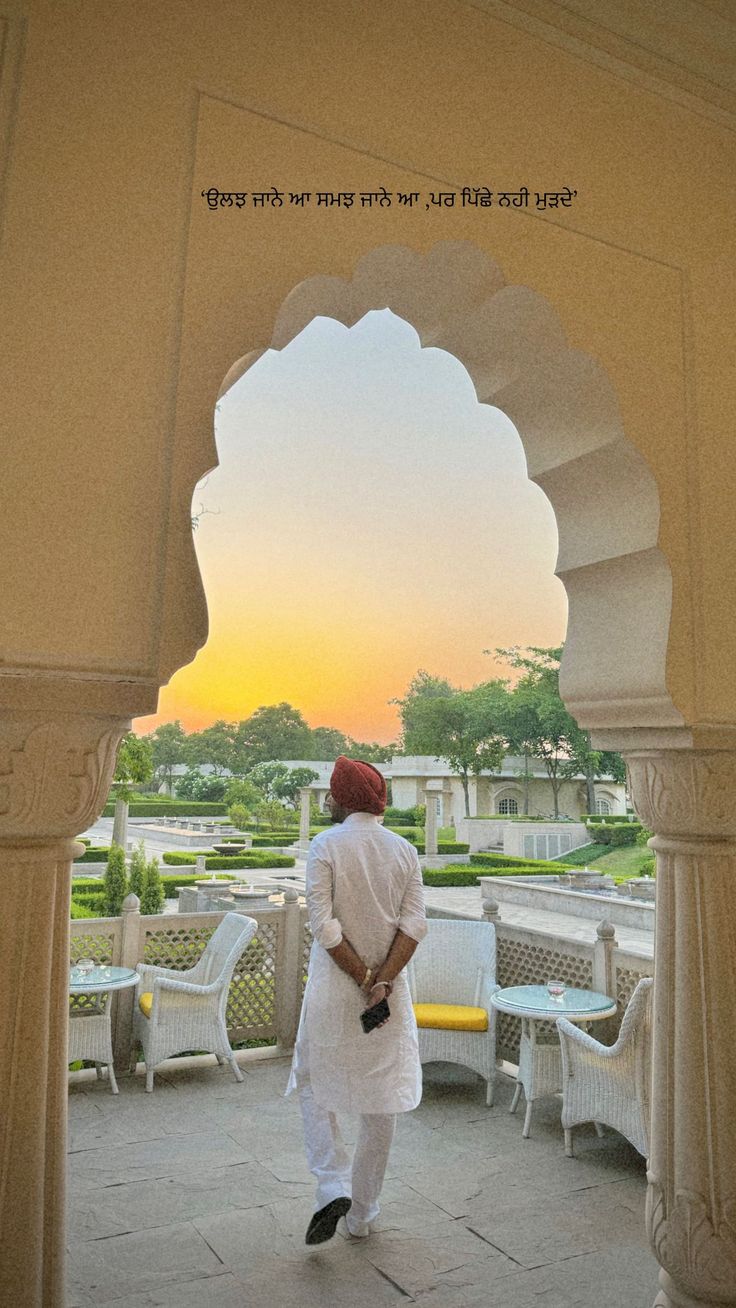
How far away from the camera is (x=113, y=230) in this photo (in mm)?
1875

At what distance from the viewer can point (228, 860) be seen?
1800 centimetres

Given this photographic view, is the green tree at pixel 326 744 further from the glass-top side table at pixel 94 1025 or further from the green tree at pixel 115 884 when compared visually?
the glass-top side table at pixel 94 1025

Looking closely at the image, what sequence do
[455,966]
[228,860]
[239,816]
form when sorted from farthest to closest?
[239,816], [228,860], [455,966]

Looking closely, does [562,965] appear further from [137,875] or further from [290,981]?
[137,875]

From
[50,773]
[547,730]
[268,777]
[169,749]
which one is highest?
[547,730]

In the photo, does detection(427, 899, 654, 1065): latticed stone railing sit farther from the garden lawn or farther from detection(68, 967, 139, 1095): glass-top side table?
the garden lawn

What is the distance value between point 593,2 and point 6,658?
2414 millimetres

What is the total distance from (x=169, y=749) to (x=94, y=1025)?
92.8ft

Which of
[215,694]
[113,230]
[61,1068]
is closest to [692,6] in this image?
[113,230]

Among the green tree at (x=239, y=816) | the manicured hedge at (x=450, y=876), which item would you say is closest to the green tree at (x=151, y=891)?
the manicured hedge at (x=450, y=876)

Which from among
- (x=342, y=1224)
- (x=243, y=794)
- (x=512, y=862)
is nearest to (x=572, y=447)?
(x=342, y=1224)

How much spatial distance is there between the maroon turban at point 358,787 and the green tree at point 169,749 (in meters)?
29.5

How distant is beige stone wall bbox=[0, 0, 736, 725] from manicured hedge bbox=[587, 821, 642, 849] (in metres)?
24.4

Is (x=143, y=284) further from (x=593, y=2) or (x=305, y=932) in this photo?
(x=305, y=932)
